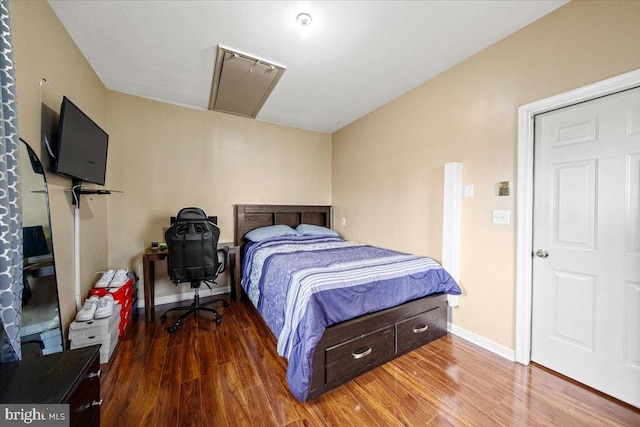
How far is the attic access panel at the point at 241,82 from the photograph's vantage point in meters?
2.28

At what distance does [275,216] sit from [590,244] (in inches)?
134

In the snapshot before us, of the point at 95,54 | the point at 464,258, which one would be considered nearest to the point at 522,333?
the point at 464,258

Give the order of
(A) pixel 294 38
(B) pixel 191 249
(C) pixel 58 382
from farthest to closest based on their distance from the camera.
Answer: (B) pixel 191 249 < (A) pixel 294 38 < (C) pixel 58 382

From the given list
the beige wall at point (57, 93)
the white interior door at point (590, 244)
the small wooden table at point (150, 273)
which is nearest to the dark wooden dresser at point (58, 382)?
the beige wall at point (57, 93)

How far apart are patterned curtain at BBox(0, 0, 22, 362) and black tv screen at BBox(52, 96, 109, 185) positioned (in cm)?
67

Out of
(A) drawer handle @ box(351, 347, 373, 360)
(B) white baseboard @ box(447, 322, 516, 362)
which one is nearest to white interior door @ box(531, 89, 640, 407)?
(B) white baseboard @ box(447, 322, 516, 362)

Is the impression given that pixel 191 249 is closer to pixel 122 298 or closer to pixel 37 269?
pixel 122 298

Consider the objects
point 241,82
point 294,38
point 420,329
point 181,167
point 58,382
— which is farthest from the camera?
point 181,167

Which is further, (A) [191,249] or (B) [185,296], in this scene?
(B) [185,296]

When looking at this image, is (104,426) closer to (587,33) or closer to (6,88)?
(6,88)

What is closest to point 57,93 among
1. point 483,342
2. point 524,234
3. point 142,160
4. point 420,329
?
point 142,160

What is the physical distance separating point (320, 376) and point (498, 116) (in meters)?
2.49

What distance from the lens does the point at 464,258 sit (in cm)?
232

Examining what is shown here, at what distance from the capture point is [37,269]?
1.49m
